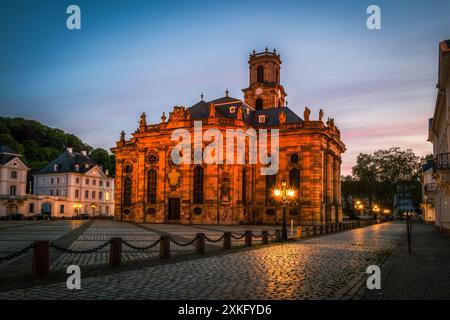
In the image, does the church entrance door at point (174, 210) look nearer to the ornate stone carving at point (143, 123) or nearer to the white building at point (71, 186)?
the ornate stone carving at point (143, 123)

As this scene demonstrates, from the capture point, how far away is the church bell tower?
66.4 meters

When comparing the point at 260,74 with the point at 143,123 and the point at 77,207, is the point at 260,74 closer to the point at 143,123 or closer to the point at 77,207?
the point at 143,123

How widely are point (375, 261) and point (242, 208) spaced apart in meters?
35.1

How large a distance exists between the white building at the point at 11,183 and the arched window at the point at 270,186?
1738 inches

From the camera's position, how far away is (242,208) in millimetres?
51500

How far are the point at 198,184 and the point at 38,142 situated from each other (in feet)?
233

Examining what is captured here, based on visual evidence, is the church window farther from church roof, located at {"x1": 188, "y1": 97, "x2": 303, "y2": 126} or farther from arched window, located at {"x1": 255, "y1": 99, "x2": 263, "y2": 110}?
arched window, located at {"x1": 255, "y1": 99, "x2": 263, "y2": 110}

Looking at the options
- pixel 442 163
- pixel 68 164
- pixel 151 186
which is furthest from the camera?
pixel 68 164

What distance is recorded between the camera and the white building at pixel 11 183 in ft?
240

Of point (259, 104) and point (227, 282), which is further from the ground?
point (259, 104)

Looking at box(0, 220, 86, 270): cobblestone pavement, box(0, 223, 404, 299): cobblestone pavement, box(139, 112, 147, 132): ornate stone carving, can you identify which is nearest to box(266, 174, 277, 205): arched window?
box(139, 112, 147, 132): ornate stone carving

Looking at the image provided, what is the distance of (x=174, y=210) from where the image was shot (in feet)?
177

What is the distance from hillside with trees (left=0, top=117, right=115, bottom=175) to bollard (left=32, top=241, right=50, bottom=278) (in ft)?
291

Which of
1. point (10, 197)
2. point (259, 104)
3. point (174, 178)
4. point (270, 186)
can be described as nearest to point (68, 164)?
point (10, 197)
